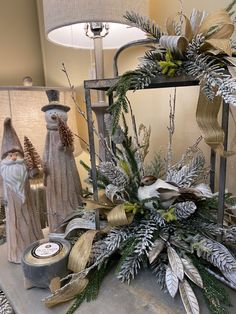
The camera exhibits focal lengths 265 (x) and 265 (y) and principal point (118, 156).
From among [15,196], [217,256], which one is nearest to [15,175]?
[15,196]

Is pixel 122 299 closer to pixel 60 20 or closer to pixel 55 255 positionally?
pixel 55 255

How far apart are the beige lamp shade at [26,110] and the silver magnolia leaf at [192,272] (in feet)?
2.22

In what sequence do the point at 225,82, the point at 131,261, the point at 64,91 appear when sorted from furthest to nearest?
the point at 64,91 < the point at 131,261 < the point at 225,82

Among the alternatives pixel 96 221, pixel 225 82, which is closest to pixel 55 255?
pixel 96 221

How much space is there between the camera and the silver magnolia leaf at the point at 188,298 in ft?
1.26

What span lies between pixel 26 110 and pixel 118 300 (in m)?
0.74

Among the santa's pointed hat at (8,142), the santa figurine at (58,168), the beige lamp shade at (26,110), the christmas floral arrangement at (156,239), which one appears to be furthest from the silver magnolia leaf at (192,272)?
the beige lamp shade at (26,110)

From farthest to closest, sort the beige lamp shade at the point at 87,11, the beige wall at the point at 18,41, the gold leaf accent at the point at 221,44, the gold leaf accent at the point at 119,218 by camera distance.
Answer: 1. the beige wall at the point at 18,41
2. the beige lamp shade at the point at 87,11
3. the gold leaf accent at the point at 119,218
4. the gold leaf accent at the point at 221,44

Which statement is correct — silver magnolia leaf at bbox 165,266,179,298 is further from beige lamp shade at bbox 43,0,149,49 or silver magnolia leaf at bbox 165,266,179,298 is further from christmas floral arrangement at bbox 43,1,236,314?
beige lamp shade at bbox 43,0,149,49

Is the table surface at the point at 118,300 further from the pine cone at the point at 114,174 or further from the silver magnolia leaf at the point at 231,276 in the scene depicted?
the pine cone at the point at 114,174

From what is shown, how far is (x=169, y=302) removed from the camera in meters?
0.42

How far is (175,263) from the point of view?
43 centimetres

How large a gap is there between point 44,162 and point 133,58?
0.46 metres

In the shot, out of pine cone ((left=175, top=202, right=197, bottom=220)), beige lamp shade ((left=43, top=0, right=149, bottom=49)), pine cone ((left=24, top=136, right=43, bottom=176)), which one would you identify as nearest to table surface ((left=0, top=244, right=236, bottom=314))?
pine cone ((left=175, top=202, right=197, bottom=220))
